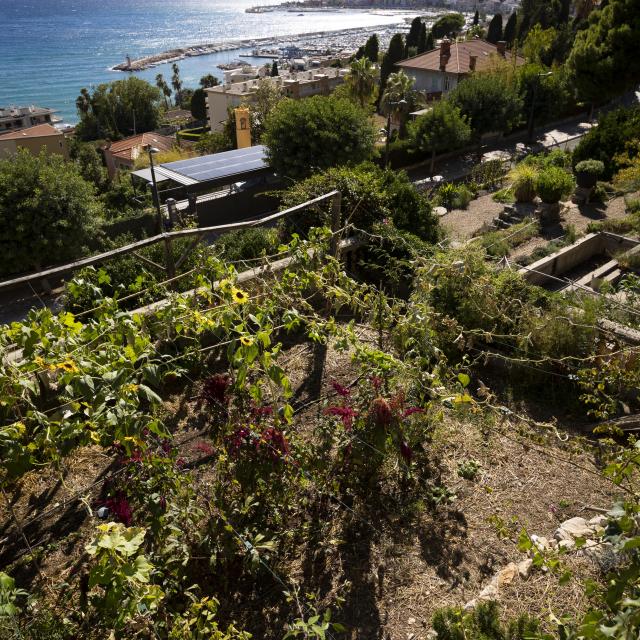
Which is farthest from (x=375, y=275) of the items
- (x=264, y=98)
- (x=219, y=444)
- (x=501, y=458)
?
(x=264, y=98)

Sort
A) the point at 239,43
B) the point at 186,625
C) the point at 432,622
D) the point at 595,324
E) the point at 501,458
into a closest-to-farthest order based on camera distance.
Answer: the point at 186,625 → the point at 432,622 → the point at 501,458 → the point at 595,324 → the point at 239,43

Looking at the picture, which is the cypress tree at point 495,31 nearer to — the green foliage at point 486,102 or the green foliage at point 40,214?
the green foliage at point 486,102

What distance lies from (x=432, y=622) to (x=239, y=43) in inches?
7880

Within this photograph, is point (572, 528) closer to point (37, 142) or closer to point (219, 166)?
point (219, 166)

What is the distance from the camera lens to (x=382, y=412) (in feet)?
10.7

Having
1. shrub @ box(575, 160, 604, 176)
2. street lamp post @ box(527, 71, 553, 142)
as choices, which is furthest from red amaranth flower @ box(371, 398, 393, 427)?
street lamp post @ box(527, 71, 553, 142)

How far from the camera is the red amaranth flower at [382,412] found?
10.7ft

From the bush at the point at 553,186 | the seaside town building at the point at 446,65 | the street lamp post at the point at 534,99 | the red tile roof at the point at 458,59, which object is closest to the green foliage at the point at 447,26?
the red tile roof at the point at 458,59

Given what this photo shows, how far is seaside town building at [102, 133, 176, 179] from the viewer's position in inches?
1683

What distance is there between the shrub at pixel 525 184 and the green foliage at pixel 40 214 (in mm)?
14883

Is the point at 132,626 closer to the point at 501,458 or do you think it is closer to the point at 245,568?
the point at 245,568

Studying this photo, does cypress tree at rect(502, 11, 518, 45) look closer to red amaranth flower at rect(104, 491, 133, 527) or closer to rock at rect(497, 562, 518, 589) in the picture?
rock at rect(497, 562, 518, 589)

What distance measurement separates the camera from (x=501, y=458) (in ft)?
13.8

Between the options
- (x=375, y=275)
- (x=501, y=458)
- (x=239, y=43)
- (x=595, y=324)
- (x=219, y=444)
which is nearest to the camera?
(x=219, y=444)
